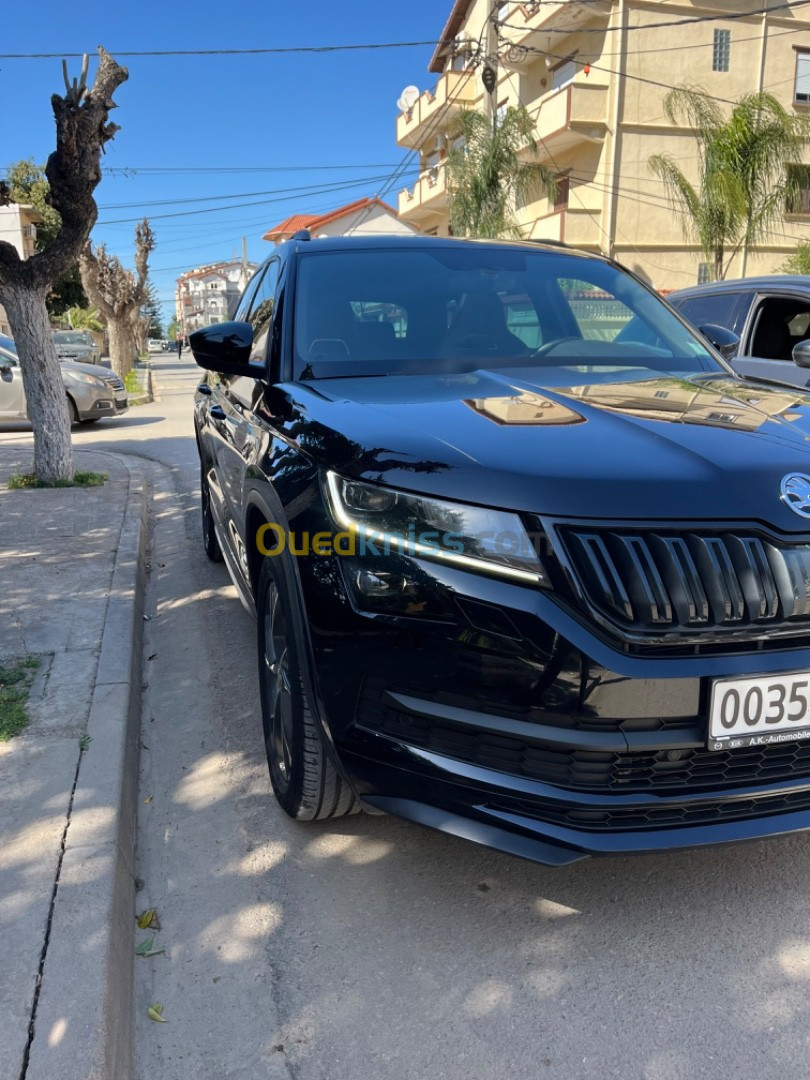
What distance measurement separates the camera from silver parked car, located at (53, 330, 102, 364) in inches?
1070

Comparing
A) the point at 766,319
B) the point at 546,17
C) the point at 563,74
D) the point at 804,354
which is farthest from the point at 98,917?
the point at 563,74

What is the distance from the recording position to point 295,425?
8.51ft

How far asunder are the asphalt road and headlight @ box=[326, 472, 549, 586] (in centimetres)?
103

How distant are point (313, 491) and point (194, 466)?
8.54 metres

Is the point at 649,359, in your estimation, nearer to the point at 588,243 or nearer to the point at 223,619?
the point at 223,619

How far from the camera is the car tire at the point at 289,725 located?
2412mm

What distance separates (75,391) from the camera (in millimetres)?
14258

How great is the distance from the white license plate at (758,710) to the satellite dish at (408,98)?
3763 centimetres

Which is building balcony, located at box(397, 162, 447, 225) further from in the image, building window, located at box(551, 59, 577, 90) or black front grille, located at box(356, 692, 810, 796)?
black front grille, located at box(356, 692, 810, 796)

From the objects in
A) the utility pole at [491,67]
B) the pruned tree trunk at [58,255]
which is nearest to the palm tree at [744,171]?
the utility pole at [491,67]

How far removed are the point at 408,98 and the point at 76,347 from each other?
675 inches

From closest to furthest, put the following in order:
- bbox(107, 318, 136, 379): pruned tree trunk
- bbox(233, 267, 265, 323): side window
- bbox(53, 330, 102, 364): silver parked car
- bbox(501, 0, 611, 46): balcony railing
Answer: bbox(233, 267, 265, 323): side window, bbox(501, 0, 611, 46): balcony railing, bbox(107, 318, 136, 379): pruned tree trunk, bbox(53, 330, 102, 364): silver parked car

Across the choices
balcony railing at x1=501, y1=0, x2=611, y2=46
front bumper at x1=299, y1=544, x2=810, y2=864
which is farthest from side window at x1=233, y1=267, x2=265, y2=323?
balcony railing at x1=501, y1=0, x2=611, y2=46

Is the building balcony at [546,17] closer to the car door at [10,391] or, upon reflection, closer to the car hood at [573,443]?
the car door at [10,391]
